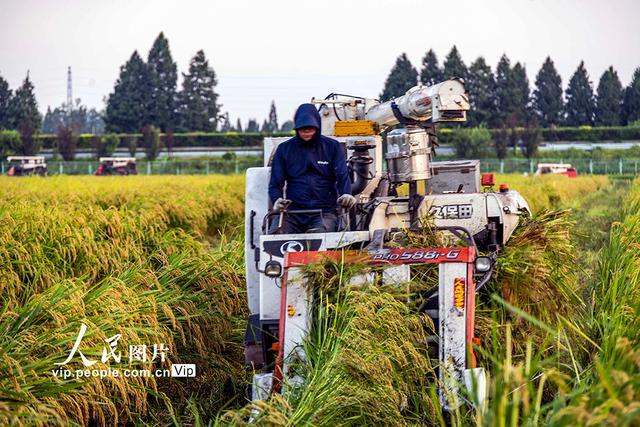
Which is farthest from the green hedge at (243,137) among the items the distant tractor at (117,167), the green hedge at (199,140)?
the distant tractor at (117,167)

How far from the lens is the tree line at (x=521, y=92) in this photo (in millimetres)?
75500

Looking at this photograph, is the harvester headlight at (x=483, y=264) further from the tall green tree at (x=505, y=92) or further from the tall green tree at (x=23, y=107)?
the tall green tree at (x=23, y=107)

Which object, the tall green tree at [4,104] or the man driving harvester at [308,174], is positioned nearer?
the man driving harvester at [308,174]

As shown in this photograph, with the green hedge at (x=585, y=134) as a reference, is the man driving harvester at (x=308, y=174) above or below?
above

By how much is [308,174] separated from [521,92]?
7652cm

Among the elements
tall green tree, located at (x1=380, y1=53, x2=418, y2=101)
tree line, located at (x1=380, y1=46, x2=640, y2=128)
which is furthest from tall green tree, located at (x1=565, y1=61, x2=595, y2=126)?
tall green tree, located at (x1=380, y1=53, x2=418, y2=101)

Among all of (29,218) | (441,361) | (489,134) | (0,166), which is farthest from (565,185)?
(0,166)

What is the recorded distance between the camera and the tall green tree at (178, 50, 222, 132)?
81750 mm

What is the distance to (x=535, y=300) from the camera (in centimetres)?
735

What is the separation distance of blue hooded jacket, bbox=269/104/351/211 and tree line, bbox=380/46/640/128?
64.5 metres

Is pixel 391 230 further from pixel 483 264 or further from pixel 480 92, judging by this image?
pixel 480 92

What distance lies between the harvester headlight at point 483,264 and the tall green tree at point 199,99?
75.8 metres

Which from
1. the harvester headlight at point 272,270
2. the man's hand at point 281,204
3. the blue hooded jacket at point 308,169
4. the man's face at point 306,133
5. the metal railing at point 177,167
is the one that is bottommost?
the metal railing at point 177,167

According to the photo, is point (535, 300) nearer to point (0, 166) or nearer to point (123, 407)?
point (123, 407)
